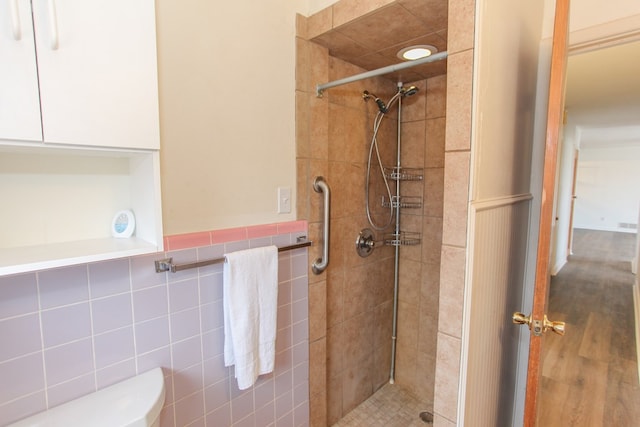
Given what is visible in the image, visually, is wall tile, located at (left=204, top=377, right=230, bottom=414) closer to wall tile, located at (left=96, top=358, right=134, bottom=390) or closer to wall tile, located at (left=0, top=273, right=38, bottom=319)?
wall tile, located at (left=96, top=358, right=134, bottom=390)

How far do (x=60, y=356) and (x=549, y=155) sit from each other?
1625 millimetres

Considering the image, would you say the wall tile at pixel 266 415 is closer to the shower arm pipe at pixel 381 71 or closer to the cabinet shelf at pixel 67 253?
the cabinet shelf at pixel 67 253

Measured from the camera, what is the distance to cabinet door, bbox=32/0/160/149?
0.75m

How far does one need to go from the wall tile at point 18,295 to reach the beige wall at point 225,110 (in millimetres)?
400

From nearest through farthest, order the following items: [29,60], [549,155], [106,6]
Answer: [29,60], [106,6], [549,155]

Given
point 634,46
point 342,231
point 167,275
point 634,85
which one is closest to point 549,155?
point 342,231

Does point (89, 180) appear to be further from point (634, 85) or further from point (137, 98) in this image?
point (634, 85)

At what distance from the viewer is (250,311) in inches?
51.4

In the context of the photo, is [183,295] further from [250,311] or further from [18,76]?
[18,76]

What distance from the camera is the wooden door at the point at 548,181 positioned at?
3.00 ft

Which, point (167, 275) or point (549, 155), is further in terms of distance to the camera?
point (167, 275)

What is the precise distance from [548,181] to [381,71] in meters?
0.77

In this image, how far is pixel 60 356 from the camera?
967 millimetres

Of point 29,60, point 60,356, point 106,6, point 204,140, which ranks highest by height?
point 106,6
